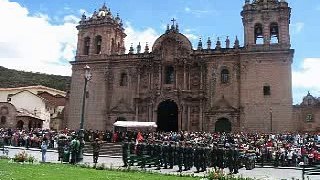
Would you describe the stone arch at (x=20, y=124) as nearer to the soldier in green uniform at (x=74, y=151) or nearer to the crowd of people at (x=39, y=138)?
the crowd of people at (x=39, y=138)

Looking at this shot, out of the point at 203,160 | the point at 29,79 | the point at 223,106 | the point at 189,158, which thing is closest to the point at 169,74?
the point at 223,106

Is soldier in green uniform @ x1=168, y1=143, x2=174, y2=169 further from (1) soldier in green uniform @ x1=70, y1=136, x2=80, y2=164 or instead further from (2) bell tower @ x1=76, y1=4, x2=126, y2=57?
(2) bell tower @ x1=76, y1=4, x2=126, y2=57

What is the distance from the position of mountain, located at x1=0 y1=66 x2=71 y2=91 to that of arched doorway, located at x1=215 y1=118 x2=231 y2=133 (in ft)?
176

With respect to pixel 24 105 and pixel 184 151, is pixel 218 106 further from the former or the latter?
pixel 24 105

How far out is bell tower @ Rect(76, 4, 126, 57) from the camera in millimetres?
43531

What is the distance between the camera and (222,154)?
20.1 metres

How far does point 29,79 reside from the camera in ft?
298

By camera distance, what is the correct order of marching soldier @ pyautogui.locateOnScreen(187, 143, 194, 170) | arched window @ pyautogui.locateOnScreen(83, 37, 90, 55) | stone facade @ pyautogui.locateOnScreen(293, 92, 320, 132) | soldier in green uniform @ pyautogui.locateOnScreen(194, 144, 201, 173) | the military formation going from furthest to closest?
stone facade @ pyautogui.locateOnScreen(293, 92, 320, 132) < arched window @ pyautogui.locateOnScreen(83, 37, 90, 55) < marching soldier @ pyautogui.locateOnScreen(187, 143, 194, 170) < the military formation < soldier in green uniform @ pyautogui.locateOnScreen(194, 144, 201, 173)

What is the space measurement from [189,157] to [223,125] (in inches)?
715

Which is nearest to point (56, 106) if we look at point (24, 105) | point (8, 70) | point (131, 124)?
point (24, 105)

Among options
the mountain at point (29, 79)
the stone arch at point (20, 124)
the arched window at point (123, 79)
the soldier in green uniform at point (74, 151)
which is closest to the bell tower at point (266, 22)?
the arched window at point (123, 79)

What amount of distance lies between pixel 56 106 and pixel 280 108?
149 ft

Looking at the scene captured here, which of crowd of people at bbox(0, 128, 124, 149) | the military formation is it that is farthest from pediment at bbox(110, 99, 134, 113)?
the military formation

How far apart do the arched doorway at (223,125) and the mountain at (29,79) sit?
2115 inches
